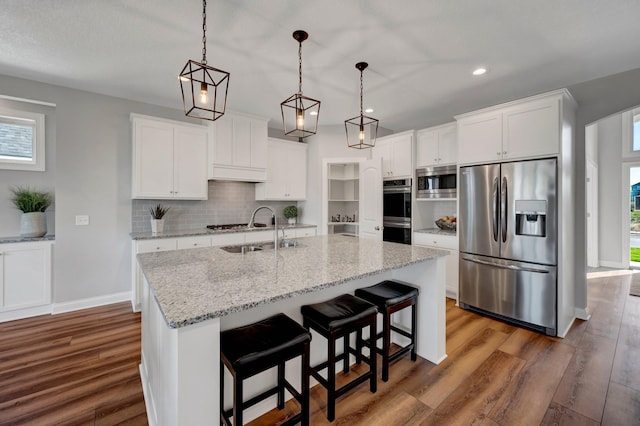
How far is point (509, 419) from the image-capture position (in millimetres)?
1790

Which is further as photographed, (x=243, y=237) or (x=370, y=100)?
(x=243, y=237)

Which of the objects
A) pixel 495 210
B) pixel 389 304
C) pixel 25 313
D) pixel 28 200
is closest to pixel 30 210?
pixel 28 200

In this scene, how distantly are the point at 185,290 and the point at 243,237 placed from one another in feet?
9.37

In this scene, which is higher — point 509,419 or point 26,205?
point 26,205

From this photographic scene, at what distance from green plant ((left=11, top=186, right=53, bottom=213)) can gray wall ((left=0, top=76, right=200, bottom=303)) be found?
9cm

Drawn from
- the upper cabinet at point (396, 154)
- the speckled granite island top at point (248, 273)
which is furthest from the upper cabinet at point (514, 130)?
the speckled granite island top at point (248, 273)

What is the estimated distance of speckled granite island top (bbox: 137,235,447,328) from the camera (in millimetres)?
1234

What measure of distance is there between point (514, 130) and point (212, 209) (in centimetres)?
417

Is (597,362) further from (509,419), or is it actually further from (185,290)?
(185,290)

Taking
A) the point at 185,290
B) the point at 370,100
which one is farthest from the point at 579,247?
the point at 185,290

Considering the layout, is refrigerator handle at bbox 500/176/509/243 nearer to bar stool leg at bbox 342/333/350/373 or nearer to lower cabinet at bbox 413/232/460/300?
lower cabinet at bbox 413/232/460/300

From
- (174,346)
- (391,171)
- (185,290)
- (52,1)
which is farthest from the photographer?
(391,171)

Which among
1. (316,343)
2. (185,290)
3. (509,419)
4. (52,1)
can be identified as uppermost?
(52,1)

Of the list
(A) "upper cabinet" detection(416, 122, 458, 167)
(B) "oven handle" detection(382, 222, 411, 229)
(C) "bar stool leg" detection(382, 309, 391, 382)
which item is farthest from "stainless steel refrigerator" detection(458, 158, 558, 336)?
(C) "bar stool leg" detection(382, 309, 391, 382)
